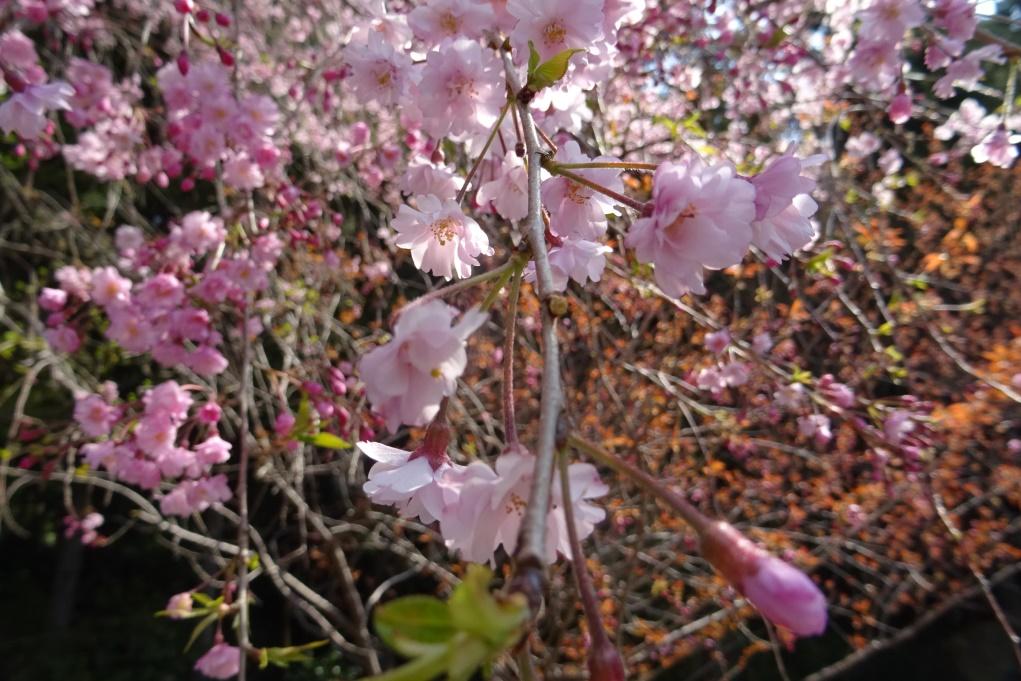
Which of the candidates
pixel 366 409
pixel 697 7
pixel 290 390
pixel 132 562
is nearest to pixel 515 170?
pixel 366 409

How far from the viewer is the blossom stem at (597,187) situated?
2.71 feet

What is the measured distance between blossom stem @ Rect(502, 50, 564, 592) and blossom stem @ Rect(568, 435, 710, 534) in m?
0.04

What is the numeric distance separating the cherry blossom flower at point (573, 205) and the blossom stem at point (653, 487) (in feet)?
1.92

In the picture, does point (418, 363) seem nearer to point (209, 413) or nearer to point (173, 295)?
point (209, 413)

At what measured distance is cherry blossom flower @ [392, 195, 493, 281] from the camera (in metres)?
1.11

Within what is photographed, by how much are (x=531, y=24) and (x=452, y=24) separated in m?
0.19

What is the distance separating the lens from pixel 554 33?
1.19 m

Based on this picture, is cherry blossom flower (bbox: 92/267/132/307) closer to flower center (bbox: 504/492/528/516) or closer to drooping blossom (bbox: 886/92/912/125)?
flower center (bbox: 504/492/528/516)

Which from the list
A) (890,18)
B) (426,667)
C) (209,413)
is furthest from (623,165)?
(209,413)

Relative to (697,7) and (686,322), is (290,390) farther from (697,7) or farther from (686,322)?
(697,7)

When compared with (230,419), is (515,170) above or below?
below

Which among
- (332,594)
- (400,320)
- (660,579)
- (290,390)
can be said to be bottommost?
(400,320)

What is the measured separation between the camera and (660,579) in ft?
16.3

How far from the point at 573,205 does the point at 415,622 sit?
0.80m
